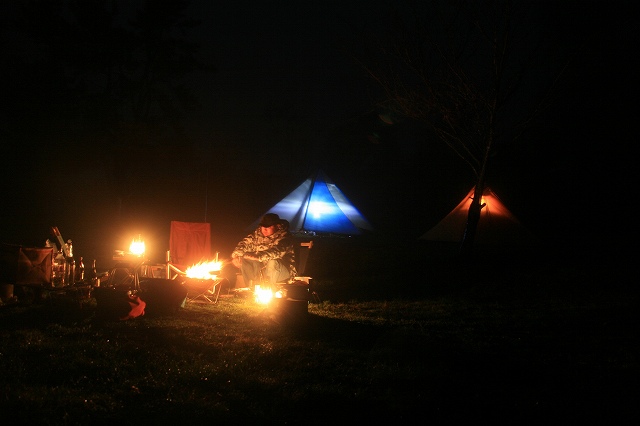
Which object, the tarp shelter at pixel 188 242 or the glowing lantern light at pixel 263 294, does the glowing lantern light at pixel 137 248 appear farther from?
the glowing lantern light at pixel 263 294

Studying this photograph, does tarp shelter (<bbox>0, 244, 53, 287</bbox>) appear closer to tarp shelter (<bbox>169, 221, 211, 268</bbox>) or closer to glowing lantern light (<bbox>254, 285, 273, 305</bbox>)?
tarp shelter (<bbox>169, 221, 211, 268</bbox>)

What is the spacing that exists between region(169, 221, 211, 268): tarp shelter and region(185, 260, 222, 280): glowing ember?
552mm

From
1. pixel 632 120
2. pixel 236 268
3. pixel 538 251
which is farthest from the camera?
pixel 632 120

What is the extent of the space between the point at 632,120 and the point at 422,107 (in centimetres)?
780

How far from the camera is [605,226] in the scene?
18.0m

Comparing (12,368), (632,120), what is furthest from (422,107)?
(12,368)

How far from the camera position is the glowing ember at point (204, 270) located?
7289 mm

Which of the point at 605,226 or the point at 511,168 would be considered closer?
the point at 605,226

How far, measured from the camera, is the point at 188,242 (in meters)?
8.49

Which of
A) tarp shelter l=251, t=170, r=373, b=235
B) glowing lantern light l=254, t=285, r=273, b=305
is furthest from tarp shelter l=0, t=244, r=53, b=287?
tarp shelter l=251, t=170, r=373, b=235

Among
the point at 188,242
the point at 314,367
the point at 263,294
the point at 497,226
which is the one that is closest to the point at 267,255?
the point at 263,294

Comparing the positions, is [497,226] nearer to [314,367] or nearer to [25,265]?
[314,367]

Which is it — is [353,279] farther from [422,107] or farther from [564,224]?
[564,224]

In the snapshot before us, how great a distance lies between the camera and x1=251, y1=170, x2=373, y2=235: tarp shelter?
1166 cm
